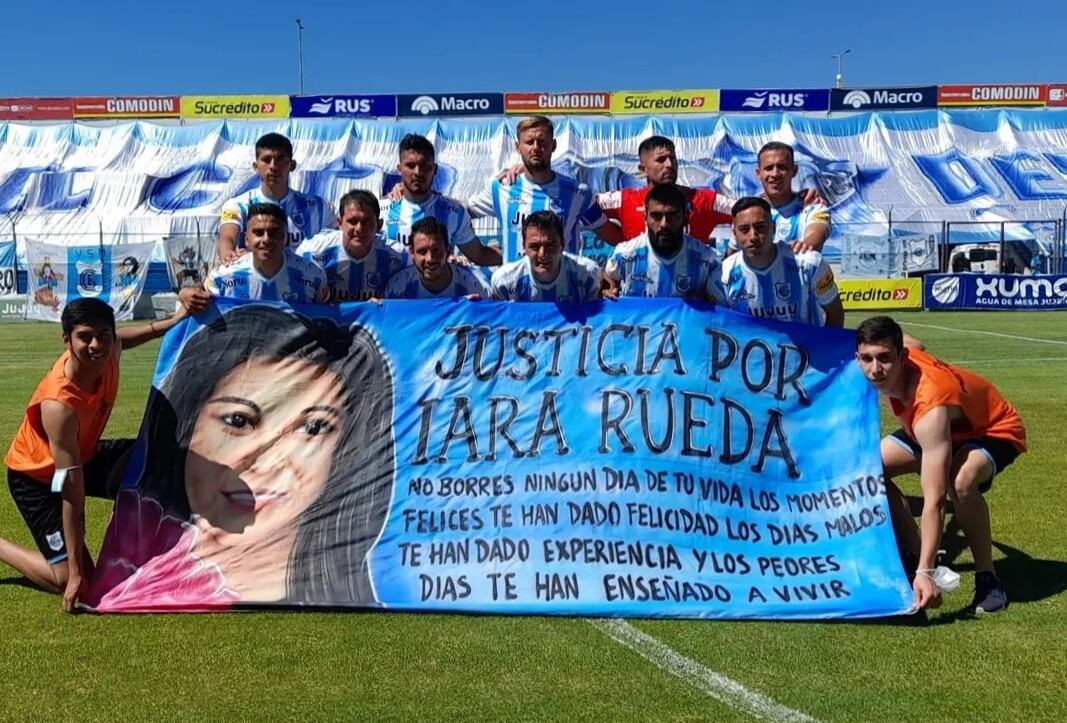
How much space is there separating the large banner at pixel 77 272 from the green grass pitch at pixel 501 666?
21386mm

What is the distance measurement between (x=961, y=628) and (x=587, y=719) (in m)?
1.87

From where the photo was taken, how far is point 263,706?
3486mm

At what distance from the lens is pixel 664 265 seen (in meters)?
5.50

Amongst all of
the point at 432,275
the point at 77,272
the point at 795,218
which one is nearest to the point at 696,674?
the point at 432,275

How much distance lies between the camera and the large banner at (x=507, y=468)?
14.6ft

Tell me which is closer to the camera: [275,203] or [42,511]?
[42,511]

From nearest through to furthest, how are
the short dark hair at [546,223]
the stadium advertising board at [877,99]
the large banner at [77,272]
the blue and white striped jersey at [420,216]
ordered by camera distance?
1. the short dark hair at [546,223]
2. the blue and white striped jersey at [420,216]
3. the large banner at [77,272]
4. the stadium advertising board at [877,99]

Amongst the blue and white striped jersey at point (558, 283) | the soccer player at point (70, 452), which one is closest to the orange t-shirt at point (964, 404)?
the blue and white striped jersey at point (558, 283)

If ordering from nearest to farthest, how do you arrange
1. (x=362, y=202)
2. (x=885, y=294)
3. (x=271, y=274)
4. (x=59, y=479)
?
(x=59, y=479) < (x=271, y=274) < (x=362, y=202) < (x=885, y=294)

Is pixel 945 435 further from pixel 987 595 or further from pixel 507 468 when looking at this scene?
pixel 507 468

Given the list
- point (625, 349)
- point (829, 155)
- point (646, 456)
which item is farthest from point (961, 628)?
point (829, 155)

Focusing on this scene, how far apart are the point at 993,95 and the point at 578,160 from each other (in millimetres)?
24647

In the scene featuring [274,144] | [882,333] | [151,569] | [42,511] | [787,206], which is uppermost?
[274,144]

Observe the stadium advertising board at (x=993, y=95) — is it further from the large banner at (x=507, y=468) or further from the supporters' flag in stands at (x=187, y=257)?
the large banner at (x=507, y=468)
